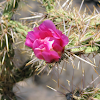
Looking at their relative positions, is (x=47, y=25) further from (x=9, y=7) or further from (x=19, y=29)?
(x=9, y=7)

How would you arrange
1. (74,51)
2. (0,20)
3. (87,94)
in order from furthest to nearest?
(0,20), (87,94), (74,51)

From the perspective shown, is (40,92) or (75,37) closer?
(75,37)

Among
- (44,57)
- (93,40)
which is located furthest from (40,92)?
(44,57)

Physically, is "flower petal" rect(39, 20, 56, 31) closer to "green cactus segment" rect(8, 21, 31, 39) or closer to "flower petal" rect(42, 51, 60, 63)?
"flower petal" rect(42, 51, 60, 63)

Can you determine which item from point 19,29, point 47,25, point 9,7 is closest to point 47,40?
point 47,25

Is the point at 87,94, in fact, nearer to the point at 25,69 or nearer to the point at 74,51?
the point at 74,51

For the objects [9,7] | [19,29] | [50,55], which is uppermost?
[9,7]
